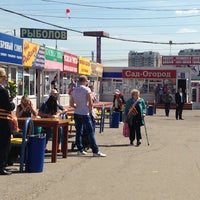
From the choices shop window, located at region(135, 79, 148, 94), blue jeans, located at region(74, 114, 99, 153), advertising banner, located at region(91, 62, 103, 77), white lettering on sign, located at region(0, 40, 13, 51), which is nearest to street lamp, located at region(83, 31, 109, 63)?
advertising banner, located at region(91, 62, 103, 77)

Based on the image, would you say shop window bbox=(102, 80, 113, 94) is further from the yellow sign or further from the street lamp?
the yellow sign

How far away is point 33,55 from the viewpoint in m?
28.4

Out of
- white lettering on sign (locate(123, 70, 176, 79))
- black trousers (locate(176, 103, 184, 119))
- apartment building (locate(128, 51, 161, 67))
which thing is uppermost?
apartment building (locate(128, 51, 161, 67))

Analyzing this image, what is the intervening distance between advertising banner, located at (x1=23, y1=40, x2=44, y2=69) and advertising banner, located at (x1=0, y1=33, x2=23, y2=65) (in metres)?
0.90

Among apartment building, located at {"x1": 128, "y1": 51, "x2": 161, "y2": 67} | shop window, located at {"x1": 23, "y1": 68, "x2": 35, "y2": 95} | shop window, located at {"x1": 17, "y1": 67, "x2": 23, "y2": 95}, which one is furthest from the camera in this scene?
apartment building, located at {"x1": 128, "y1": 51, "x2": 161, "y2": 67}

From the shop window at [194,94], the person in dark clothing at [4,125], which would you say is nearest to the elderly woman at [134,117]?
the person in dark clothing at [4,125]

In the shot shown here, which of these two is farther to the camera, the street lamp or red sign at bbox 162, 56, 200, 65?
red sign at bbox 162, 56, 200, 65

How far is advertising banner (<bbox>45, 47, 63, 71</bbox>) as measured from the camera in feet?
103

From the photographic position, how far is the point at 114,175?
354 inches

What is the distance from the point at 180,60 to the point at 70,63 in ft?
119

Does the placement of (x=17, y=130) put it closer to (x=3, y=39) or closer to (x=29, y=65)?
(x=3, y=39)

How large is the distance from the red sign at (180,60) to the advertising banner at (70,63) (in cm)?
3358

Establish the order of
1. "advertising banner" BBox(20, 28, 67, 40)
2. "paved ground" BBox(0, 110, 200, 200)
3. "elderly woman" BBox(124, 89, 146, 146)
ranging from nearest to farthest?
"paved ground" BBox(0, 110, 200, 200)
"elderly woman" BBox(124, 89, 146, 146)
"advertising banner" BBox(20, 28, 67, 40)

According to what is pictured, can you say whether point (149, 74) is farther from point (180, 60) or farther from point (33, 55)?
point (180, 60)
